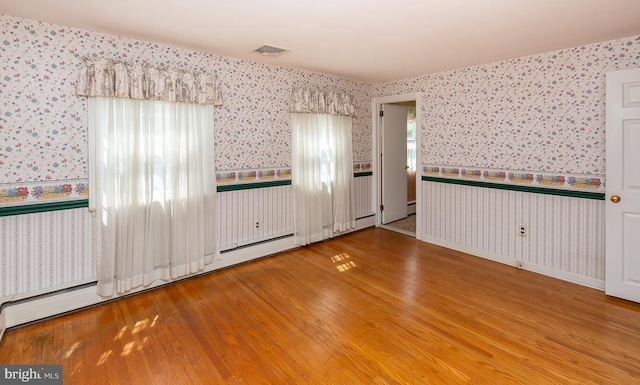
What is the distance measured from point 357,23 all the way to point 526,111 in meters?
2.23

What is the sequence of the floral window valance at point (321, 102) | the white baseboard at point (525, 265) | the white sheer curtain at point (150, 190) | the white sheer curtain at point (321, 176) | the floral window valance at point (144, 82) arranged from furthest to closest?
the white sheer curtain at point (321, 176)
the floral window valance at point (321, 102)
the white baseboard at point (525, 265)
the white sheer curtain at point (150, 190)
the floral window valance at point (144, 82)

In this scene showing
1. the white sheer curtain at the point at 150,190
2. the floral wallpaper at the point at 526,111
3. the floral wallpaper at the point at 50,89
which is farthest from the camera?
the floral wallpaper at the point at 526,111

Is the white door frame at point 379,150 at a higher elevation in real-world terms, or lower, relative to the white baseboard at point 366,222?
higher

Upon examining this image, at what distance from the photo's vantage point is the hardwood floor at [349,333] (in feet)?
6.84

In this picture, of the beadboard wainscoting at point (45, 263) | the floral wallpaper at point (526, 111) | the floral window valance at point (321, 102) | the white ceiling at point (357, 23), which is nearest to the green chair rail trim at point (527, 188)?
the floral wallpaper at point (526, 111)

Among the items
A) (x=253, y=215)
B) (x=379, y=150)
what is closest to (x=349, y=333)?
(x=253, y=215)

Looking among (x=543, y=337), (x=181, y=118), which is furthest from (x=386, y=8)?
(x=543, y=337)

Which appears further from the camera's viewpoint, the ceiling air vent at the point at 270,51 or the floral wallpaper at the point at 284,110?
the ceiling air vent at the point at 270,51

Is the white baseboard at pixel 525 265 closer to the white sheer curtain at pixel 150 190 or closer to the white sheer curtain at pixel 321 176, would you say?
the white sheer curtain at pixel 321 176

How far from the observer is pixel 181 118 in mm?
3312

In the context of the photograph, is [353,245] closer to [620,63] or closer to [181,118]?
[181,118]

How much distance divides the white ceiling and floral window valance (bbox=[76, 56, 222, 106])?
280 mm

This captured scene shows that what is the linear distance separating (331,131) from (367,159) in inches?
38.7

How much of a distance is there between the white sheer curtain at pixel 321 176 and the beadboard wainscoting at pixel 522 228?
1163 millimetres
